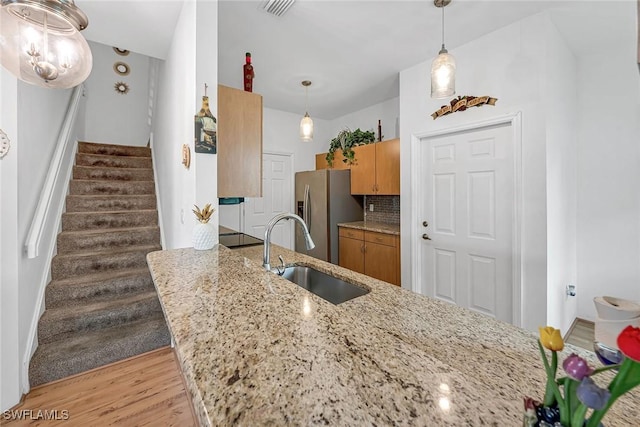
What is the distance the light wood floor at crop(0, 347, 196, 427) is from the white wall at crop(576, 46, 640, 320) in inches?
144

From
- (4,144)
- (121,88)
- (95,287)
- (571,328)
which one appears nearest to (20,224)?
(4,144)

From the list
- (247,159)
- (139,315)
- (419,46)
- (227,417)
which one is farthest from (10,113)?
(419,46)

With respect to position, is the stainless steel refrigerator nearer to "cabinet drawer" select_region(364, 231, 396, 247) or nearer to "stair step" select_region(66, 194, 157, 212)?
"cabinet drawer" select_region(364, 231, 396, 247)

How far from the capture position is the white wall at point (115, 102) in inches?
171

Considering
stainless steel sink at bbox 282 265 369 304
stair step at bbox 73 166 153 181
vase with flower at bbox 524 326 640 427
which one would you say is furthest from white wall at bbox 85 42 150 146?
vase with flower at bbox 524 326 640 427

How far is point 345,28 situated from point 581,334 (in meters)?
3.51

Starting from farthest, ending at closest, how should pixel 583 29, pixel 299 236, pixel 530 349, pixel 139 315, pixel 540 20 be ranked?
pixel 299 236
pixel 139 315
pixel 583 29
pixel 540 20
pixel 530 349

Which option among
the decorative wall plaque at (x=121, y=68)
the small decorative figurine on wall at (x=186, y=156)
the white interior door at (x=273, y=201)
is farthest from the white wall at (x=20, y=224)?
the decorative wall plaque at (x=121, y=68)

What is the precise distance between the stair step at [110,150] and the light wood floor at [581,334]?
571cm

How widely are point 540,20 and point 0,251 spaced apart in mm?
3941

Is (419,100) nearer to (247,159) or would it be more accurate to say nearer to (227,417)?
(247,159)

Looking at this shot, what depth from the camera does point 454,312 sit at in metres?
0.99

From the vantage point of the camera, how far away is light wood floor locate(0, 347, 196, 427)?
1.53 meters

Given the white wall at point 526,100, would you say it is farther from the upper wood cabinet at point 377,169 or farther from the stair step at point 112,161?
the stair step at point 112,161
